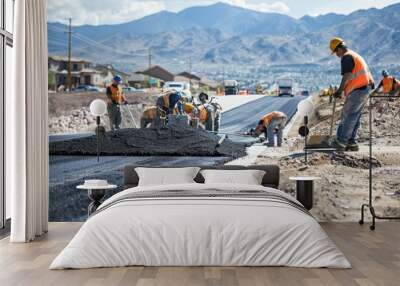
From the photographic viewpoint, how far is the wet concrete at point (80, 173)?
844 cm

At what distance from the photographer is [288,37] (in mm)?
9656

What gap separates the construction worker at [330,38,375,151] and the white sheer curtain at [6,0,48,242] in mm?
3875

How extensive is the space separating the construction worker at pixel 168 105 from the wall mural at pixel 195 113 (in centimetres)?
1

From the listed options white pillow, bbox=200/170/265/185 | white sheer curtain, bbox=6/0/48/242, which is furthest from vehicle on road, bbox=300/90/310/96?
white sheer curtain, bbox=6/0/48/242

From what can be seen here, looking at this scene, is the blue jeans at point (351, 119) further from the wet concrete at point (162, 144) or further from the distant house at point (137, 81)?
the distant house at point (137, 81)

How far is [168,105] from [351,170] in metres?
2.58

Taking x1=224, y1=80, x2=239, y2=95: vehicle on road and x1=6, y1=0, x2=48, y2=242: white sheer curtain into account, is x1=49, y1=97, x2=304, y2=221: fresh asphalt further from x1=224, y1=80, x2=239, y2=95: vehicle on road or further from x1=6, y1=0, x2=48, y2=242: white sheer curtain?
x1=6, y1=0, x2=48, y2=242: white sheer curtain

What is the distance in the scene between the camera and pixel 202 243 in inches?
205

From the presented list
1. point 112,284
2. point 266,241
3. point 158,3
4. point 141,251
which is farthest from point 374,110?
point 112,284

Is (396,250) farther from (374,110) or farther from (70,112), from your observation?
(70,112)

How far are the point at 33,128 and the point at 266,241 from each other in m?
2.96

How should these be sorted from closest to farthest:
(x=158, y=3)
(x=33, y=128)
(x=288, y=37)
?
(x=33, y=128) < (x=158, y=3) < (x=288, y=37)

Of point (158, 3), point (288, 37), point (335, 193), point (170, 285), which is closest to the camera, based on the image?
point (170, 285)

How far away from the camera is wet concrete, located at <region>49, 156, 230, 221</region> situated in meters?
8.44
